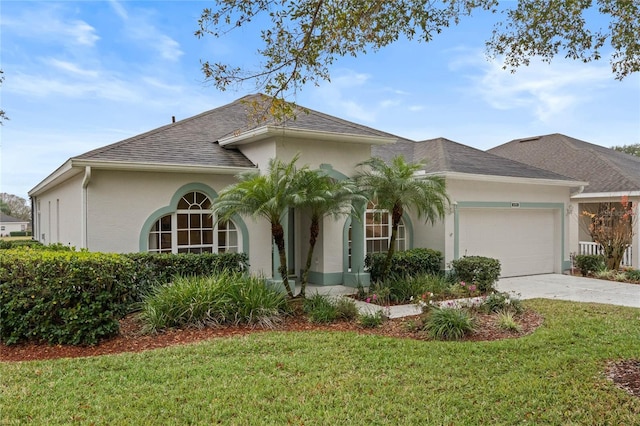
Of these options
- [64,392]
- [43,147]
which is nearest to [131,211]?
[64,392]

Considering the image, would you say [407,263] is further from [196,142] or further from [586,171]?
[586,171]

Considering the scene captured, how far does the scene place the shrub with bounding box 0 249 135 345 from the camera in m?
7.44

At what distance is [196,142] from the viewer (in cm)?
1334

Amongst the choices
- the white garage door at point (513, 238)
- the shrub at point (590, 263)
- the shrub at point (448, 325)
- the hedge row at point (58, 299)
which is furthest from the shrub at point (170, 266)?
the shrub at point (590, 263)

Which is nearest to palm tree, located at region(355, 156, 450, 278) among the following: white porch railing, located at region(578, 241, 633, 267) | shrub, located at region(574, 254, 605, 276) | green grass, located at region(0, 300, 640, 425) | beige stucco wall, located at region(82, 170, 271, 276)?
beige stucco wall, located at region(82, 170, 271, 276)

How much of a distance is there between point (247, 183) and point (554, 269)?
43.0 ft

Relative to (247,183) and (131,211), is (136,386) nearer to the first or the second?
(247,183)

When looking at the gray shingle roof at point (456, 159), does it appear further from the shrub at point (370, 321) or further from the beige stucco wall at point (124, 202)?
the beige stucco wall at point (124, 202)

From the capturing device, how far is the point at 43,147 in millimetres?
17750

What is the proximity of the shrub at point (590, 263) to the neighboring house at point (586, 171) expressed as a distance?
1714mm

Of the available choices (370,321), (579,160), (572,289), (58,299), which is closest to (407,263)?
(370,321)

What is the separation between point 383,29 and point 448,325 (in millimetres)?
5122

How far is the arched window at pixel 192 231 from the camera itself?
12.1 metres

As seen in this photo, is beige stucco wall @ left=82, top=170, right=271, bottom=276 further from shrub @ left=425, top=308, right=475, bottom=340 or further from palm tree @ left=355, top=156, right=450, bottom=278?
shrub @ left=425, top=308, right=475, bottom=340
